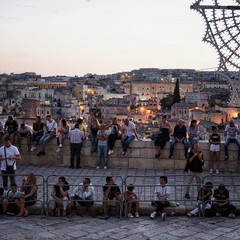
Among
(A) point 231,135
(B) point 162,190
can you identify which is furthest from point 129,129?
(B) point 162,190

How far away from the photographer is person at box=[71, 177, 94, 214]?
8320mm

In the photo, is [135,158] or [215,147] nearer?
[215,147]

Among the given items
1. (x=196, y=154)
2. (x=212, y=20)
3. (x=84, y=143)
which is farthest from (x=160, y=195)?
(x=212, y=20)

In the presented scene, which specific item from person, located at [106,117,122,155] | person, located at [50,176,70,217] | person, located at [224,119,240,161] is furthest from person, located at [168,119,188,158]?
person, located at [50,176,70,217]

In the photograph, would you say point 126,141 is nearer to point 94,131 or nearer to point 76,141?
point 94,131

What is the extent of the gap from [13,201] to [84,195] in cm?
122

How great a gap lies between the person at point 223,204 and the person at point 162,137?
3.32 meters

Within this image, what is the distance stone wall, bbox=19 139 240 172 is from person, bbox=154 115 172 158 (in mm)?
144

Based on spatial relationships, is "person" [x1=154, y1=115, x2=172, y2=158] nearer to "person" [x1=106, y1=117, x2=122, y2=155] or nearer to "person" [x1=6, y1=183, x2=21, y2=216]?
"person" [x1=106, y1=117, x2=122, y2=155]

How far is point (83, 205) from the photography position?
8.41 meters

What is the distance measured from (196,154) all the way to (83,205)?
231 cm

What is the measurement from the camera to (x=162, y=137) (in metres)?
11.5

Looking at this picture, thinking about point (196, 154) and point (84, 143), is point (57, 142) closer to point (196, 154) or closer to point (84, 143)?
point (84, 143)

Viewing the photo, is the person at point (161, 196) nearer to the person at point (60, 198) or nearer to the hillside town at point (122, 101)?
the person at point (60, 198)
